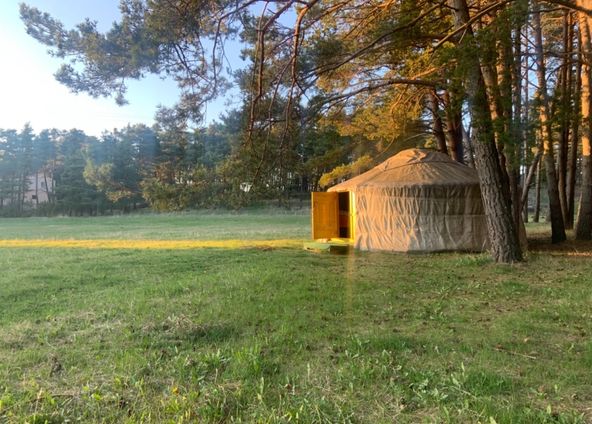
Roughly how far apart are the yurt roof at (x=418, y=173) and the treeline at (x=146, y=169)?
1.43 metres

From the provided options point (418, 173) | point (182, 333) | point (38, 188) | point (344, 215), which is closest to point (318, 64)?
point (418, 173)

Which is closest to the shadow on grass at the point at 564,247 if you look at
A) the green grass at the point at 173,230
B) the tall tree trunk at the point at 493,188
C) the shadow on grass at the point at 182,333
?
the tall tree trunk at the point at 493,188

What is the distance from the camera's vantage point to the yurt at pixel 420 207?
8781mm

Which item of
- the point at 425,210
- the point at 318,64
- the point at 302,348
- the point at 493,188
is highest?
the point at 318,64

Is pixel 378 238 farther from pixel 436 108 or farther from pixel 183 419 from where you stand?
pixel 183 419

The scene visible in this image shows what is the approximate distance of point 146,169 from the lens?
8930 millimetres

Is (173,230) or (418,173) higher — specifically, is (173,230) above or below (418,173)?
below

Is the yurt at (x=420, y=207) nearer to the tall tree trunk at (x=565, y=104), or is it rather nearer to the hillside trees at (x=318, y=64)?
the hillside trees at (x=318, y=64)

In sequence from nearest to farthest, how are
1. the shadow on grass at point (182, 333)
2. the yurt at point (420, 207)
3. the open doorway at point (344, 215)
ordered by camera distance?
the shadow on grass at point (182, 333)
the yurt at point (420, 207)
the open doorway at point (344, 215)

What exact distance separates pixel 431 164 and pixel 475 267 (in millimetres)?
3448

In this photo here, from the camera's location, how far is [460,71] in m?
5.62

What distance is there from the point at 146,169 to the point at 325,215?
5.04 meters

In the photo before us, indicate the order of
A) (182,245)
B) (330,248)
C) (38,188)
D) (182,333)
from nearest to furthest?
(182,333) < (330,248) < (182,245) < (38,188)

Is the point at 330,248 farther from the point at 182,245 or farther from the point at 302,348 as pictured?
the point at 302,348
